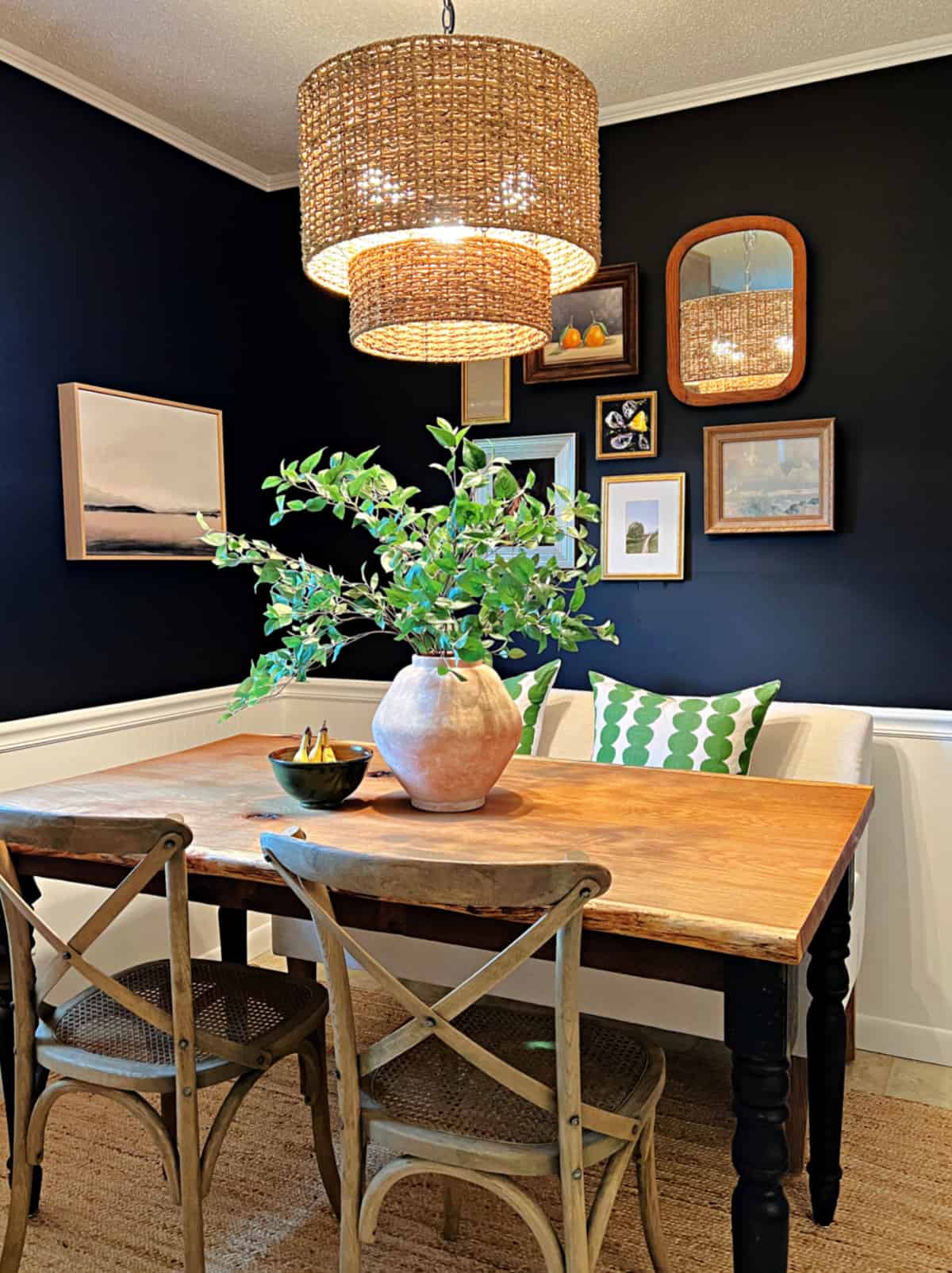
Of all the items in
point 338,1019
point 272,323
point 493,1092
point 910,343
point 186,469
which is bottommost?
point 493,1092

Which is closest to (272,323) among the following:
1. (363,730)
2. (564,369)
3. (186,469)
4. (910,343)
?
(186,469)

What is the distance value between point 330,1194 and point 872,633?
2.03 metres

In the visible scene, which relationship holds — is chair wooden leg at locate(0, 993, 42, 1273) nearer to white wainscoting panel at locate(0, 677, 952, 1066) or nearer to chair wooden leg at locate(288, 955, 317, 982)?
chair wooden leg at locate(288, 955, 317, 982)

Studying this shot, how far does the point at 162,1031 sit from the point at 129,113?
2720 mm

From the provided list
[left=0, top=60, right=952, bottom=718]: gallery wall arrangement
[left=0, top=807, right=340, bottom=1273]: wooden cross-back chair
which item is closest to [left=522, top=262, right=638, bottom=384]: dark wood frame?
[left=0, top=60, right=952, bottom=718]: gallery wall arrangement

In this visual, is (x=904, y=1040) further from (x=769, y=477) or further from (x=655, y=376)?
(x=655, y=376)

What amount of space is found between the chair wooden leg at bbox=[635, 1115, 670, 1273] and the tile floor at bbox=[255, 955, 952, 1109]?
0.94 metres

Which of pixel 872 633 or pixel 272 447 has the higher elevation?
pixel 272 447

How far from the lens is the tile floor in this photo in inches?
102

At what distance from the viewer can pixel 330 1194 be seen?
195cm

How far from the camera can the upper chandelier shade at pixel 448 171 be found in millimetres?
1624

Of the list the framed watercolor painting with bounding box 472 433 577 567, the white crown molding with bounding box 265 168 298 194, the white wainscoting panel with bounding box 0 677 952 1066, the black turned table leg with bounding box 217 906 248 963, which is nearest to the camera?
the black turned table leg with bounding box 217 906 248 963

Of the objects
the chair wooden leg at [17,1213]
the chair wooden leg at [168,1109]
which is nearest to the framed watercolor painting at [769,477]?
the chair wooden leg at [168,1109]

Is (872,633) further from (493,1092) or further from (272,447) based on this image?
(272,447)
